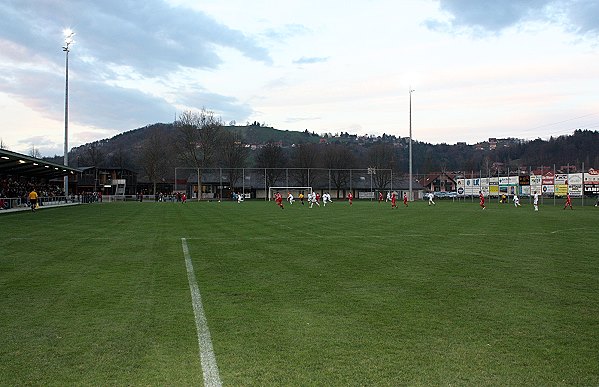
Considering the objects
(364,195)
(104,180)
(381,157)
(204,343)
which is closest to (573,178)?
(364,195)

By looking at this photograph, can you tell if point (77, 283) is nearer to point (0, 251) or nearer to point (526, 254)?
point (0, 251)

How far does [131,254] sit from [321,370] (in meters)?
9.68

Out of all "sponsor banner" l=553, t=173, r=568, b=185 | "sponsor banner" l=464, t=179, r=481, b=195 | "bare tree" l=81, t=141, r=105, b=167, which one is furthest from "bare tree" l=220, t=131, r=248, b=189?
"sponsor banner" l=553, t=173, r=568, b=185

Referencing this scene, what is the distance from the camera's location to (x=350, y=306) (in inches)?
287

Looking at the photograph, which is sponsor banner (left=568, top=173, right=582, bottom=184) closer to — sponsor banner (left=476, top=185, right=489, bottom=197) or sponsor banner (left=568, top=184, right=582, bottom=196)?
sponsor banner (left=568, top=184, right=582, bottom=196)

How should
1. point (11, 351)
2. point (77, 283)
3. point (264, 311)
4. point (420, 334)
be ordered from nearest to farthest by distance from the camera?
point (11, 351) < point (420, 334) < point (264, 311) < point (77, 283)

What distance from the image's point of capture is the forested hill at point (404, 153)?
88.3m

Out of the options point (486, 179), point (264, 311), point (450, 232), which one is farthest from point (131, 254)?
point (486, 179)

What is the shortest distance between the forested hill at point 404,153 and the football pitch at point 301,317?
206 ft

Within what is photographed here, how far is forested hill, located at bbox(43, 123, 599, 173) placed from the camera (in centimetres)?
8831

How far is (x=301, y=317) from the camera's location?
6.66 m

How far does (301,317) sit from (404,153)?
138825 millimetres

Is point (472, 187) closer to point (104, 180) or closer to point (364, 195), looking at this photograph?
point (364, 195)

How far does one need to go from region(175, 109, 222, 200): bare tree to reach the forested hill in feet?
7.15
